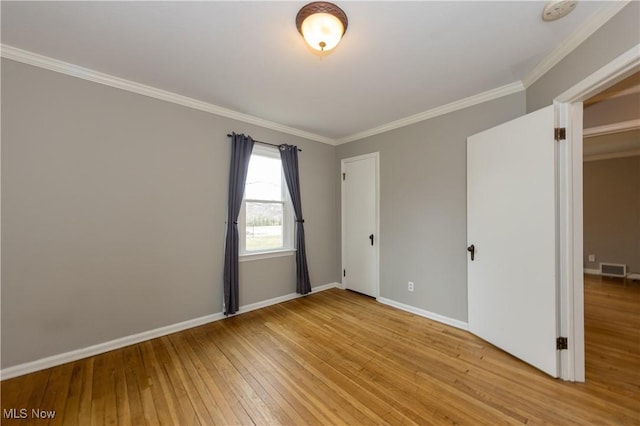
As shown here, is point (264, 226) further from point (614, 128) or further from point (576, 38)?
point (614, 128)

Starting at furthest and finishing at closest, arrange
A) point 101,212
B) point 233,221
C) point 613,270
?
point 613,270
point 233,221
point 101,212

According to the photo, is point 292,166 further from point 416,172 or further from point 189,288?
point 189,288

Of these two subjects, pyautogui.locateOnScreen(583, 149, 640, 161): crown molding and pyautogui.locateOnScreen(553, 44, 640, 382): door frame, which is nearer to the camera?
pyautogui.locateOnScreen(553, 44, 640, 382): door frame

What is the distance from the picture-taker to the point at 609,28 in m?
1.50

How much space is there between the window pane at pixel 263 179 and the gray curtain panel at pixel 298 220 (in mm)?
192

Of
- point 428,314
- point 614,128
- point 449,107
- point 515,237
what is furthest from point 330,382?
point 614,128

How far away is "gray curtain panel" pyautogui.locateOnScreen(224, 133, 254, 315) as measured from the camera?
2.94 m

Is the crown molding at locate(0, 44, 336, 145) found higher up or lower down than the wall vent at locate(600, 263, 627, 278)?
higher up

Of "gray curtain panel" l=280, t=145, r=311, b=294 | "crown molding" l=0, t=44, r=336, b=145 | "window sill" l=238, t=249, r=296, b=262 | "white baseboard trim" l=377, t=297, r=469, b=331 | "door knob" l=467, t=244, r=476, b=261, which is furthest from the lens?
"gray curtain panel" l=280, t=145, r=311, b=294

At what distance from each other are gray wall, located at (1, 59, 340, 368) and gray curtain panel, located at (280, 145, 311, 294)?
32.1 inches

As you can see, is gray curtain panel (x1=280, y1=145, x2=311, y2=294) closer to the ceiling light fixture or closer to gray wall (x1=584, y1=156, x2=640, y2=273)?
the ceiling light fixture

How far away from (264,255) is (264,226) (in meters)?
0.41

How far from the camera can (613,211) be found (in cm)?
492

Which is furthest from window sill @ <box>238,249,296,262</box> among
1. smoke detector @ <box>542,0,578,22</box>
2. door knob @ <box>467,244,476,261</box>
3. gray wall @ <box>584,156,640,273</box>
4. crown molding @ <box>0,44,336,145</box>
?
gray wall @ <box>584,156,640,273</box>
